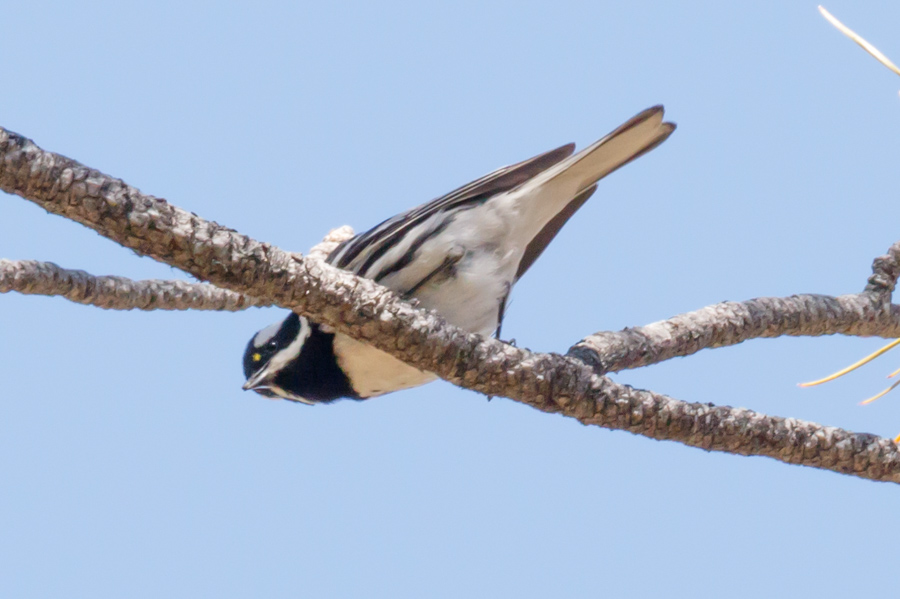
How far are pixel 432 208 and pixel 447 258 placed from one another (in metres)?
0.22

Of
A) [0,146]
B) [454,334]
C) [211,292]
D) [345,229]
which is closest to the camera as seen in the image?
[0,146]

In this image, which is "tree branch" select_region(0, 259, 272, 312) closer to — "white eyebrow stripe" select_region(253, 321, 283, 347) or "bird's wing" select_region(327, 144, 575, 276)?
"white eyebrow stripe" select_region(253, 321, 283, 347)

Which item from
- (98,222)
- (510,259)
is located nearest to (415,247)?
(510,259)

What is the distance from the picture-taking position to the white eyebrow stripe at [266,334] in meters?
3.28

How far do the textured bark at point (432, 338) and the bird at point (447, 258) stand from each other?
21.1 inches

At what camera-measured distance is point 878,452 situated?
2.35 m

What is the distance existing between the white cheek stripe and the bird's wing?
10.5 inches

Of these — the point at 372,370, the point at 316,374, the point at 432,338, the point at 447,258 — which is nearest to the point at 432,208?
the point at 447,258

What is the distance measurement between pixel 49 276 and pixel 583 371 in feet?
6.09

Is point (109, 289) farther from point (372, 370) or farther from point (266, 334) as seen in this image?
point (372, 370)

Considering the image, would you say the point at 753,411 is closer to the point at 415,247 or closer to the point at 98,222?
the point at 415,247

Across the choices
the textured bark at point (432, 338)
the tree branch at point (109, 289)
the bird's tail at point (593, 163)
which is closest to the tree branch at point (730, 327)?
the textured bark at point (432, 338)

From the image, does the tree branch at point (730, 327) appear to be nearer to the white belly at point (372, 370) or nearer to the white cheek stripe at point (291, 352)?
the white belly at point (372, 370)

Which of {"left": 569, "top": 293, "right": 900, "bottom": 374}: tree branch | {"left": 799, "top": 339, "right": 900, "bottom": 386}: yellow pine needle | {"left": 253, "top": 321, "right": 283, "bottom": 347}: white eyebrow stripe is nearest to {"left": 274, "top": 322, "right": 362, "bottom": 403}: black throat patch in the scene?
{"left": 253, "top": 321, "right": 283, "bottom": 347}: white eyebrow stripe
